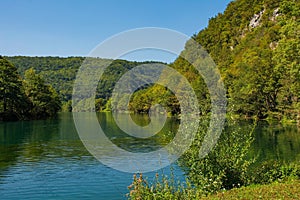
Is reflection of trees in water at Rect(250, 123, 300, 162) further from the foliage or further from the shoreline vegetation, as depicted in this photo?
the foliage

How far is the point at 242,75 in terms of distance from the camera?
66.6m

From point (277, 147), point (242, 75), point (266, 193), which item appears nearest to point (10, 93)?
point (242, 75)

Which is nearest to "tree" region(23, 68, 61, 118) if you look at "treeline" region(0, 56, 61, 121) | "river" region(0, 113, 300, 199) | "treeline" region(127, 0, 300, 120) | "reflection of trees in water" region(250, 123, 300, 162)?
"treeline" region(0, 56, 61, 121)

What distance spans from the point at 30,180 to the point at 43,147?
41.1 ft

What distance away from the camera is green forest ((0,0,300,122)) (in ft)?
124

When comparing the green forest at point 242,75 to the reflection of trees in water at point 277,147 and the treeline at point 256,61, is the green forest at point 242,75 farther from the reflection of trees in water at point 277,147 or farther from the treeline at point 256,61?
the reflection of trees in water at point 277,147

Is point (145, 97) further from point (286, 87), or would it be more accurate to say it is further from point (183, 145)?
point (183, 145)

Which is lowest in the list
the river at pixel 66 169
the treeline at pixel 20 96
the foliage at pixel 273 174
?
the river at pixel 66 169

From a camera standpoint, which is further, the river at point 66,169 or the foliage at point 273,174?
the river at point 66,169

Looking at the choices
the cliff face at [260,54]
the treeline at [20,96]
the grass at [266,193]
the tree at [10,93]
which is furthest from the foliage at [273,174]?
the tree at [10,93]

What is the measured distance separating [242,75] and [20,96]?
1651 inches

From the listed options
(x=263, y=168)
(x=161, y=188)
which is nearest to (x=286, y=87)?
(x=263, y=168)

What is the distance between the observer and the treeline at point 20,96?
64.6 meters

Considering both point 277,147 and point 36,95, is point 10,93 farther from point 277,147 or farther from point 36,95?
point 277,147
